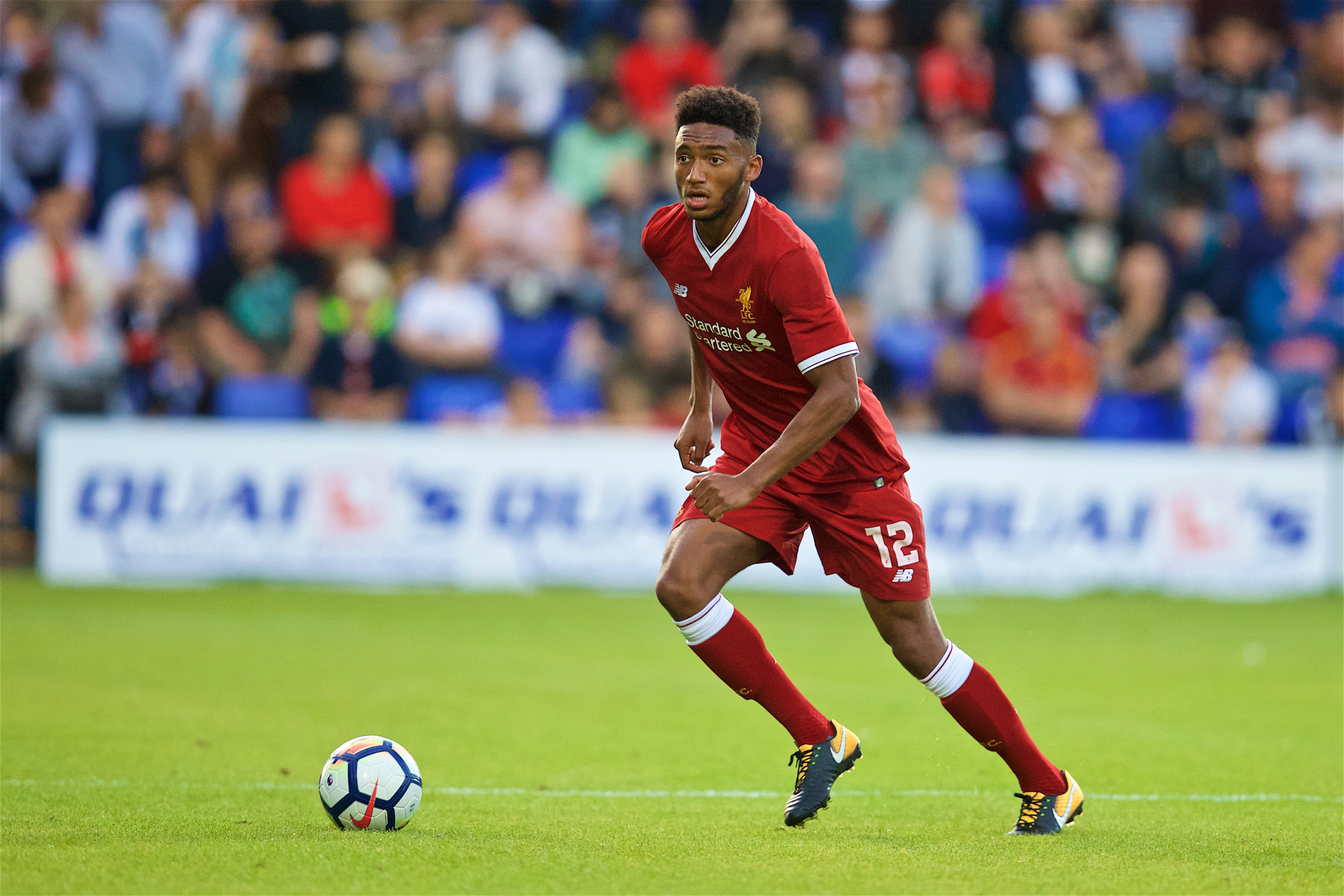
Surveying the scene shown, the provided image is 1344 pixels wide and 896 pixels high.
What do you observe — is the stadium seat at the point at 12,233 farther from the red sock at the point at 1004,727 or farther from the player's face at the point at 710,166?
the red sock at the point at 1004,727

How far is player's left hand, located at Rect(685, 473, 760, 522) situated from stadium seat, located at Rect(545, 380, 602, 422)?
9772 millimetres

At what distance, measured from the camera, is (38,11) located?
54.5 feet

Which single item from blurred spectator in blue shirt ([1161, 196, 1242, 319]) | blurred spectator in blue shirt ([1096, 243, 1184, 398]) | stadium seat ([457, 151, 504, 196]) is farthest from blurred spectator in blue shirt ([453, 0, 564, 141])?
blurred spectator in blue shirt ([1161, 196, 1242, 319])

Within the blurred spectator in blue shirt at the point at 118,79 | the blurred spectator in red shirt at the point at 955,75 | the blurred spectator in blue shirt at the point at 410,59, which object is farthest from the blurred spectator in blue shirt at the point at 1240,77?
the blurred spectator in blue shirt at the point at 118,79

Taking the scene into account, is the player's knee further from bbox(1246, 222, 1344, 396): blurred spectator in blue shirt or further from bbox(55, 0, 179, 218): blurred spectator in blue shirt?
bbox(55, 0, 179, 218): blurred spectator in blue shirt

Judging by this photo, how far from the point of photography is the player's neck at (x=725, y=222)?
5191 mm

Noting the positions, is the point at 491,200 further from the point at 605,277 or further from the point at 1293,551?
the point at 1293,551

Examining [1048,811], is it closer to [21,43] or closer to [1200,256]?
[1200,256]

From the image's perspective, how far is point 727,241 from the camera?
5234mm

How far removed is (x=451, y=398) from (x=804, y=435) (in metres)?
9.99

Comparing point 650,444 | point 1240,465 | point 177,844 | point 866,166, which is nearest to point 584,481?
point 650,444

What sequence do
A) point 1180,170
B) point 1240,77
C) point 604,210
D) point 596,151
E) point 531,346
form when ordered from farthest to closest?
point 1240,77, point 1180,170, point 596,151, point 604,210, point 531,346

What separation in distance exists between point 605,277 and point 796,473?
1053 centimetres

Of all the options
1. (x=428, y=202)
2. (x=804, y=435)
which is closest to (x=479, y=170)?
(x=428, y=202)
